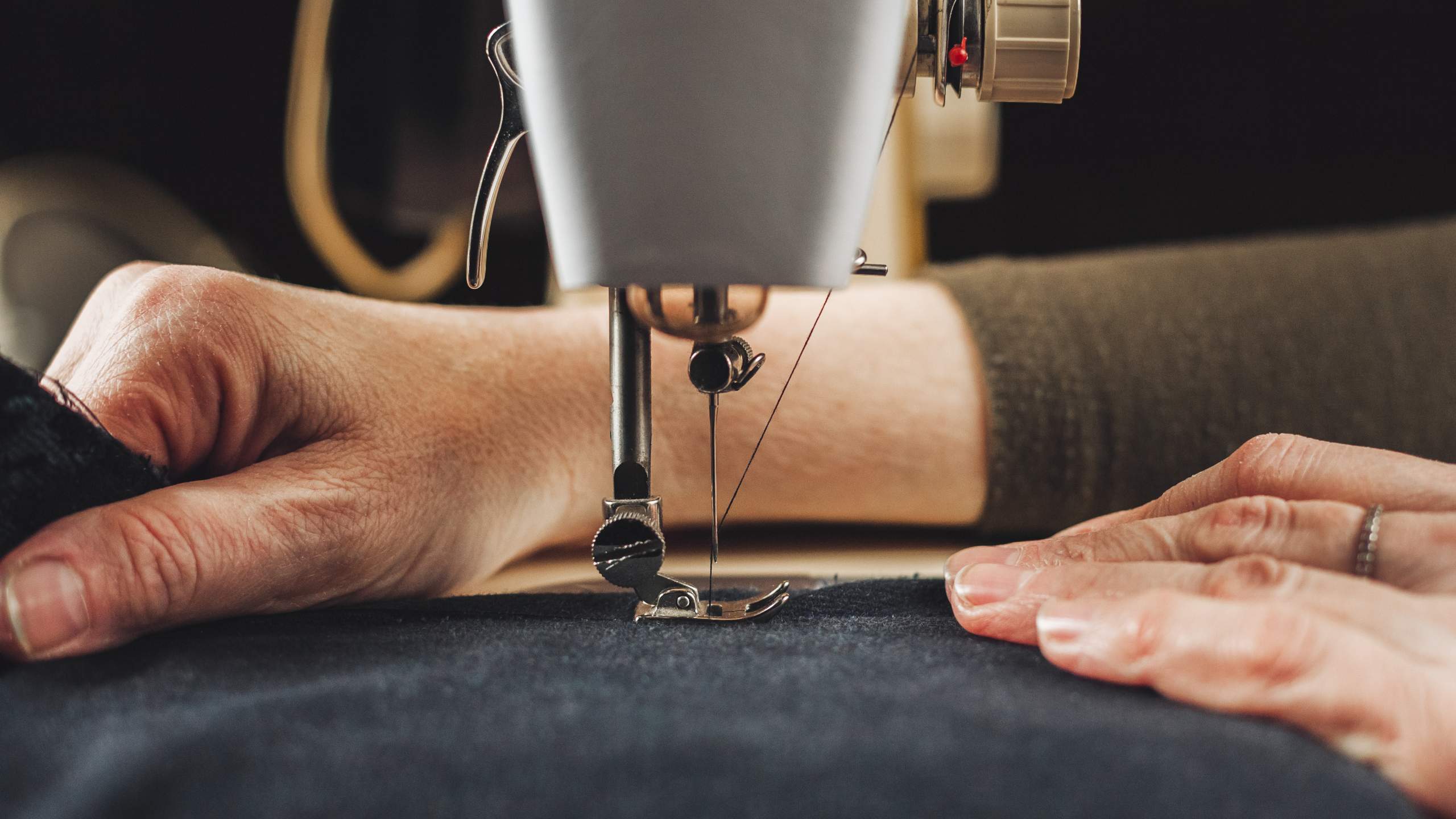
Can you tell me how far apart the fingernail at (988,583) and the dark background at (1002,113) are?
0.89m

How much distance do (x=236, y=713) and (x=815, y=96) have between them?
0.27m

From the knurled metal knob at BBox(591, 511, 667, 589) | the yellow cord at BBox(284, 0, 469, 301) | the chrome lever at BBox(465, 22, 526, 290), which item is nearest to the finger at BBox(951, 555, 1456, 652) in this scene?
the knurled metal knob at BBox(591, 511, 667, 589)

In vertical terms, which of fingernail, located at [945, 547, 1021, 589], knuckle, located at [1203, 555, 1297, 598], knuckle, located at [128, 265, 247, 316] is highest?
knuckle, located at [128, 265, 247, 316]

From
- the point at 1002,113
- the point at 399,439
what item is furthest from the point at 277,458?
the point at 1002,113

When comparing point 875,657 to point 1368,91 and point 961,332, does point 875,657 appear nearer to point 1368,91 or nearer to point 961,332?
point 961,332

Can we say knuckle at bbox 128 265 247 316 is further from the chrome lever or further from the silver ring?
the silver ring

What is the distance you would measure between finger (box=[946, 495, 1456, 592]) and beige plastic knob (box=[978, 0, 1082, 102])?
0.64ft

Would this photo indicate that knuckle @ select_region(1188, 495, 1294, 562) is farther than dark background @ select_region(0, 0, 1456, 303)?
No

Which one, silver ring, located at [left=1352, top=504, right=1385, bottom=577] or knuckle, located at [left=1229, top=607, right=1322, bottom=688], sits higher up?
silver ring, located at [left=1352, top=504, right=1385, bottom=577]

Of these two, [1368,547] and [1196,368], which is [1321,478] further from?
[1196,368]

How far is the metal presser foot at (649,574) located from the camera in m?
0.45

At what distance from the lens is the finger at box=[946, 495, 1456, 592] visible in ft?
1.24

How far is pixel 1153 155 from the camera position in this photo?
131cm

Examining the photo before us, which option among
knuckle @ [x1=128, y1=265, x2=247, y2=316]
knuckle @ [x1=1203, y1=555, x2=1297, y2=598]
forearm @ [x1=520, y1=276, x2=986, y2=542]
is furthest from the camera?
forearm @ [x1=520, y1=276, x2=986, y2=542]
